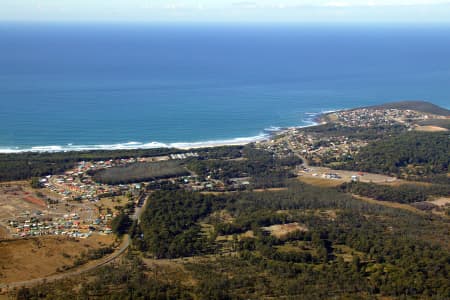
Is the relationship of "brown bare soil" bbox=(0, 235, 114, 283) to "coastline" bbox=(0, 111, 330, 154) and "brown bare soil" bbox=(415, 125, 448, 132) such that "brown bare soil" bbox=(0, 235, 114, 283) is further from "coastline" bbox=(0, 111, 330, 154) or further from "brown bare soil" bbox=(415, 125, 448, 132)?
"brown bare soil" bbox=(415, 125, 448, 132)

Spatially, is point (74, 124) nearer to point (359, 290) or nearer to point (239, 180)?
point (239, 180)

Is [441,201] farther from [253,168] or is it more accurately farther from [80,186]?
[80,186]

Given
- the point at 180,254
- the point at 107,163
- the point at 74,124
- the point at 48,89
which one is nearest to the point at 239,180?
the point at 107,163

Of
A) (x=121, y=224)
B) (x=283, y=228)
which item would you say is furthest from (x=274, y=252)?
(x=121, y=224)

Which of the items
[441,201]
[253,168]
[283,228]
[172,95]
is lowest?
[283,228]

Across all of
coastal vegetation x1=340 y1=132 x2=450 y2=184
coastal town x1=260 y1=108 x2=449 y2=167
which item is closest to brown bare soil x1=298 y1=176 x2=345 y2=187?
coastal vegetation x1=340 y1=132 x2=450 y2=184

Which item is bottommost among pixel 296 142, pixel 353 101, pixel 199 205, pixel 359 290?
pixel 359 290
